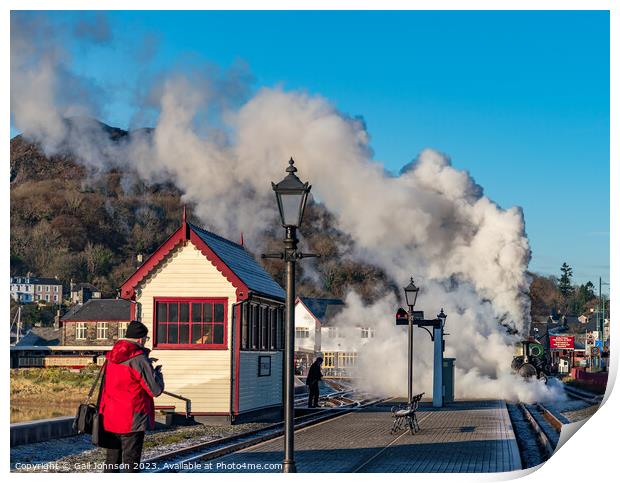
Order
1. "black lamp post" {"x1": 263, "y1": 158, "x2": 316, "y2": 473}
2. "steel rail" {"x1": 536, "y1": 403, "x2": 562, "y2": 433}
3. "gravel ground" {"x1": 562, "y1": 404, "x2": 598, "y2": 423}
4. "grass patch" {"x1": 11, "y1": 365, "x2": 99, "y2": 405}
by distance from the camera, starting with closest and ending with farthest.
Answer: "black lamp post" {"x1": 263, "y1": 158, "x2": 316, "y2": 473}, "steel rail" {"x1": 536, "y1": 403, "x2": 562, "y2": 433}, "gravel ground" {"x1": 562, "y1": 404, "x2": 598, "y2": 423}, "grass patch" {"x1": 11, "y1": 365, "x2": 99, "y2": 405}

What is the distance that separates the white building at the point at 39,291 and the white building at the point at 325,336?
21317 millimetres

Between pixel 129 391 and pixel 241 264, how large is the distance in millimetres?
16895

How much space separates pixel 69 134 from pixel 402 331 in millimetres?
61284

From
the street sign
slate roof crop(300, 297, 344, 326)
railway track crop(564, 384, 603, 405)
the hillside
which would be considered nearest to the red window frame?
railway track crop(564, 384, 603, 405)

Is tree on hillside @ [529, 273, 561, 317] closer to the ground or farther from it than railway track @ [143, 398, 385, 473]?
farther from it

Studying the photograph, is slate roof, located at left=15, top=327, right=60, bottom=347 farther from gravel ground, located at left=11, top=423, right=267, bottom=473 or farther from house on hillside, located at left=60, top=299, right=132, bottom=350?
gravel ground, located at left=11, top=423, right=267, bottom=473

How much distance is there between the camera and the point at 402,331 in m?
56.1

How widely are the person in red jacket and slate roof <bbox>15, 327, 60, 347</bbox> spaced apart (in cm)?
7007

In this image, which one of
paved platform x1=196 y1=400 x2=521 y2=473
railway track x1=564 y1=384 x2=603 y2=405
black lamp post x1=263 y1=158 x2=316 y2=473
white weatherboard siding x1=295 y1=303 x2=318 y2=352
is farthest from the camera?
white weatherboard siding x1=295 y1=303 x2=318 y2=352

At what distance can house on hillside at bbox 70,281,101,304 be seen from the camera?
294 ft

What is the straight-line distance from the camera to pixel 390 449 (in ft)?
69.4

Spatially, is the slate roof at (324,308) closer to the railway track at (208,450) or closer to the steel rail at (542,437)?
the steel rail at (542,437)

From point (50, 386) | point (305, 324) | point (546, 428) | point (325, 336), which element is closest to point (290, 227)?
point (546, 428)
